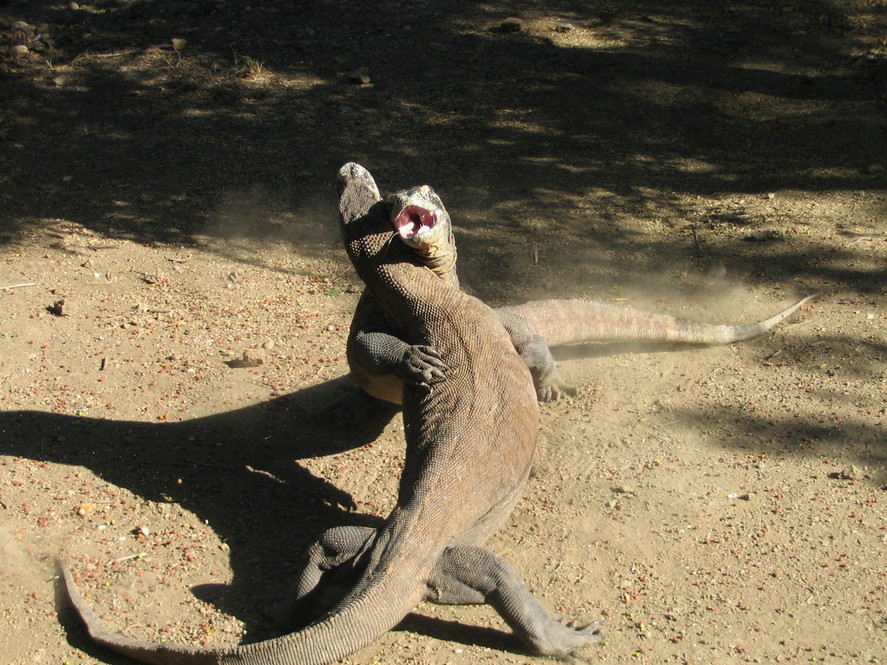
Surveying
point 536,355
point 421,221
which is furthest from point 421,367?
point 536,355

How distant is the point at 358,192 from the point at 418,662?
2249mm

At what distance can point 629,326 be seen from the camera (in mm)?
5344

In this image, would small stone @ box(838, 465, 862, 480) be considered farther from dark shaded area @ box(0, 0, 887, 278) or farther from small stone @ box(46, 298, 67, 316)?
small stone @ box(46, 298, 67, 316)

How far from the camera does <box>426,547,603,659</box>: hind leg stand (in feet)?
10.6

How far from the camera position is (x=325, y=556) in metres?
3.40

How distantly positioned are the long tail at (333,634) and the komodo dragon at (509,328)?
0.92m

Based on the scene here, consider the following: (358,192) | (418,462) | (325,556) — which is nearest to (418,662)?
(325,556)

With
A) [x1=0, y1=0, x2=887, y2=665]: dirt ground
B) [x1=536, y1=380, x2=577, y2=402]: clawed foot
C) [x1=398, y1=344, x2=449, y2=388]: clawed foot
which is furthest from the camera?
[x1=536, y1=380, x2=577, y2=402]: clawed foot

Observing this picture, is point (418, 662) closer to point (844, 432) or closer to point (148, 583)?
point (148, 583)

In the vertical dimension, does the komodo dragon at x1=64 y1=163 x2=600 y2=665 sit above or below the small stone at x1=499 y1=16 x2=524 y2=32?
below

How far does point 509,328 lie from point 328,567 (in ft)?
5.78

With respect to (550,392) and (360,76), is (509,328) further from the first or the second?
(360,76)

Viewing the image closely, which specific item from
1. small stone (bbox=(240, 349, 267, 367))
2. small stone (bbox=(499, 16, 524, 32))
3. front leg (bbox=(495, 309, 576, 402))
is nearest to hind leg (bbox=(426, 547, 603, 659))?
front leg (bbox=(495, 309, 576, 402))

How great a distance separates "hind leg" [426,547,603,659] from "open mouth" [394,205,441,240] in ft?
4.87
